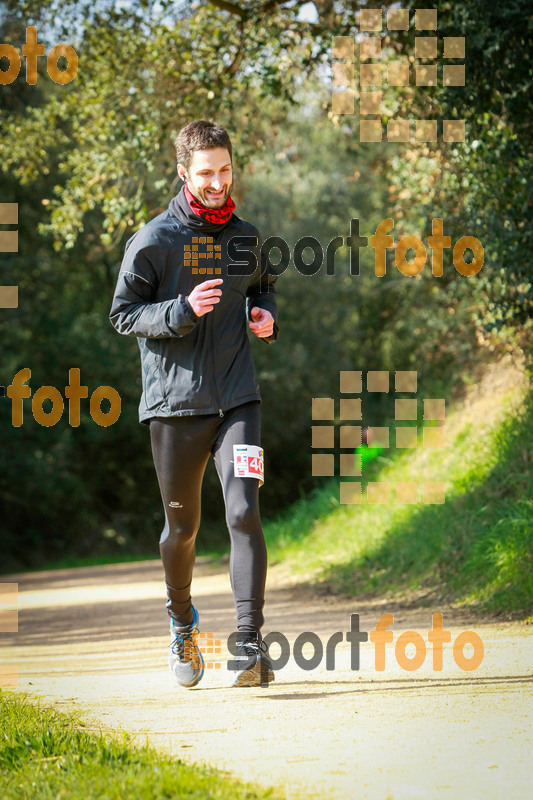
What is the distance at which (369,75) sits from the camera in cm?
1071

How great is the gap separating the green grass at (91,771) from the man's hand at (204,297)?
170 cm

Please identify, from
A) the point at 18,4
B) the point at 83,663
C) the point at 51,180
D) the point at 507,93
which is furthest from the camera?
the point at 51,180

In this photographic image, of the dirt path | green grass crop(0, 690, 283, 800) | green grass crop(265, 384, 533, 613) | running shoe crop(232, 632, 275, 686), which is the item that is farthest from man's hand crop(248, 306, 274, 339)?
green grass crop(265, 384, 533, 613)

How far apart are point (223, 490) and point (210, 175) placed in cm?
139

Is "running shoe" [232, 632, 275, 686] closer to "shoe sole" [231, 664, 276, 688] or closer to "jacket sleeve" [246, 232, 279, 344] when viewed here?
"shoe sole" [231, 664, 276, 688]

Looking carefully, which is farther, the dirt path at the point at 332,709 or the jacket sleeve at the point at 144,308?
the jacket sleeve at the point at 144,308

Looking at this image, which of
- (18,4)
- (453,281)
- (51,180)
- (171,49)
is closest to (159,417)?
(171,49)

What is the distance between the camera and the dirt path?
281 cm

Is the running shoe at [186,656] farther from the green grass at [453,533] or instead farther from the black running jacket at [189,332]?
the green grass at [453,533]

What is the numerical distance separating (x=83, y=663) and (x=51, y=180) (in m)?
15.6

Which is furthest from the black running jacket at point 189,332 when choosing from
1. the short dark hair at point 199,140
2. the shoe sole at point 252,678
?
the shoe sole at point 252,678

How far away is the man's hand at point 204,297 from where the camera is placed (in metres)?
4.06

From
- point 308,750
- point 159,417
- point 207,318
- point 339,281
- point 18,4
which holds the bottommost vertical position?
point 308,750

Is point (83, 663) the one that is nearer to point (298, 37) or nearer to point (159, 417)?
point (159, 417)
